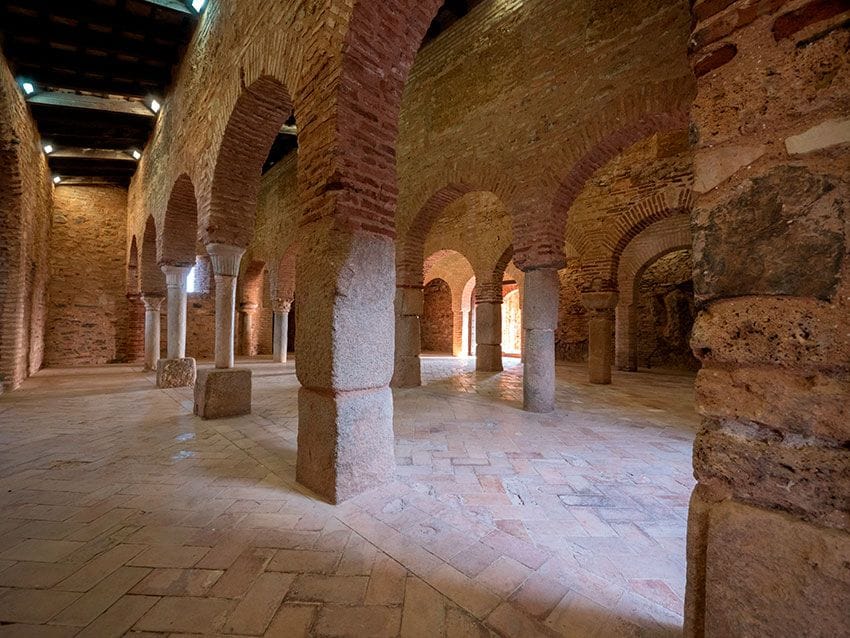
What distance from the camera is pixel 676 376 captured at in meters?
9.95

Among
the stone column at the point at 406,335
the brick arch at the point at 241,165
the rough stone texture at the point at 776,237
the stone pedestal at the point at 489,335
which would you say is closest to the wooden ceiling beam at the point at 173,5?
the brick arch at the point at 241,165

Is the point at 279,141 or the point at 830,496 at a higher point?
the point at 279,141

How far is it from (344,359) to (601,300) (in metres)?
6.87

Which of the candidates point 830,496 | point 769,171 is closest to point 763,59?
point 769,171

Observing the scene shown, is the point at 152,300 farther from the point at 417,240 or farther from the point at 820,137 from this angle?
the point at 820,137

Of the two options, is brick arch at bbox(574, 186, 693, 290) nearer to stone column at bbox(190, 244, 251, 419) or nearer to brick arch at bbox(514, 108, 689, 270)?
brick arch at bbox(514, 108, 689, 270)

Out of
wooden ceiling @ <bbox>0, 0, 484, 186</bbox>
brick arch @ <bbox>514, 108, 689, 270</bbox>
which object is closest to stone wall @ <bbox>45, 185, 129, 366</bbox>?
wooden ceiling @ <bbox>0, 0, 484, 186</bbox>

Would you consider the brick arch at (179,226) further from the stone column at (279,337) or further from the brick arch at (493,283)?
the brick arch at (493,283)

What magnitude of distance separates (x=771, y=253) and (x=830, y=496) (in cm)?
69

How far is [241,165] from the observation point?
5207 mm

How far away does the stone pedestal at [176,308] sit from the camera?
24.5 feet

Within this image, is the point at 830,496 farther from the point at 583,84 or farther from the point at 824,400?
the point at 583,84

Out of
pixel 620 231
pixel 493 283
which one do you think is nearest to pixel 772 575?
pixel 620 231

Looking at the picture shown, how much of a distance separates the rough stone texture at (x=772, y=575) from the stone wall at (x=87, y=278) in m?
16.0
